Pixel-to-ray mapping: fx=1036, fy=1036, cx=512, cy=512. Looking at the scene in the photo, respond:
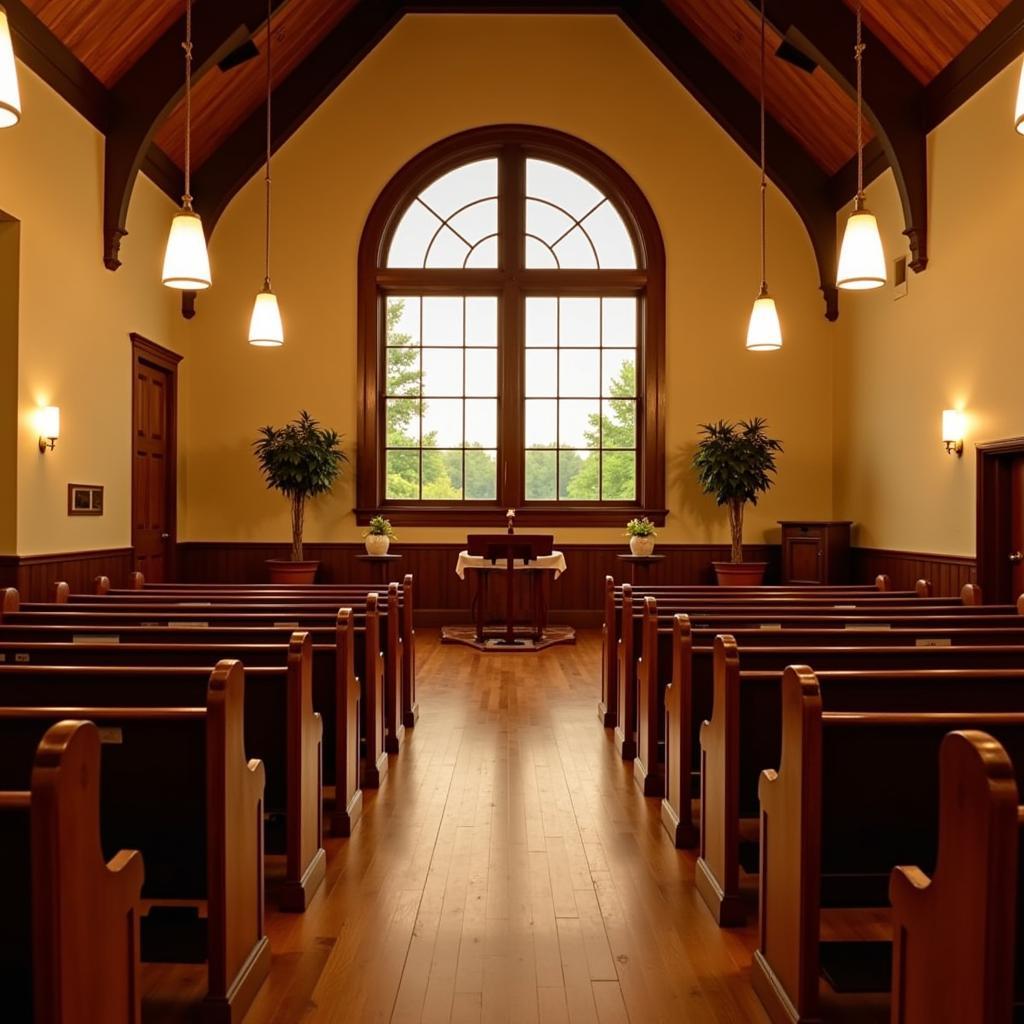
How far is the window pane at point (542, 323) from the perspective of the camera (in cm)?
1062

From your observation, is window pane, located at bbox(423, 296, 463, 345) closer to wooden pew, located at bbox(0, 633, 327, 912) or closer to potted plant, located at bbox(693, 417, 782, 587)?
potted plant, located at bbox(693, 417, 782, 587)

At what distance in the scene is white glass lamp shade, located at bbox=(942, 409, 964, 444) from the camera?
24.6 feet

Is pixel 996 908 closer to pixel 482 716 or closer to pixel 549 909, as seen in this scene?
pixel 549 909

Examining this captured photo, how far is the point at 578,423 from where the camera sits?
1066 cm

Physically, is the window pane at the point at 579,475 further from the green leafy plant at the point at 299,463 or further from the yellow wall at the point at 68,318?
the yellow wall at the point at 68,318

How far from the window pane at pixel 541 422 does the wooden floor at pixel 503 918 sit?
588 cm

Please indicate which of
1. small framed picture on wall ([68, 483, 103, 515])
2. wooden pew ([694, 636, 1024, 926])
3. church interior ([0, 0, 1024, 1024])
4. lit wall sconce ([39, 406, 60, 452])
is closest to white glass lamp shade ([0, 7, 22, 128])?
church interior ([0, 0, 1024, 1024])

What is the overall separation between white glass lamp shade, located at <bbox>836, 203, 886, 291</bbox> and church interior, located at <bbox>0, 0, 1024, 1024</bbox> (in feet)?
0.05

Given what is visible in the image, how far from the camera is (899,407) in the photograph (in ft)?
28.9

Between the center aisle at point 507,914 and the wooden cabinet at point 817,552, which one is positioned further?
the wooden cabinet at point 817,552

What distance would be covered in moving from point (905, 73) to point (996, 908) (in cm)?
799

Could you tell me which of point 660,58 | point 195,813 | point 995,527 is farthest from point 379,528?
point 195,813

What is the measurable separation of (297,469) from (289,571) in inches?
37.7

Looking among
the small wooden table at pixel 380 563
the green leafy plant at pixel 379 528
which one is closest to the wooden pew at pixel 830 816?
the small wooden table at pixel 380 563
